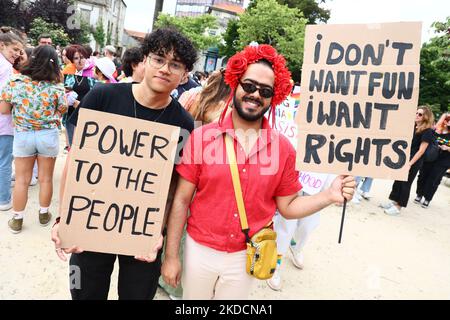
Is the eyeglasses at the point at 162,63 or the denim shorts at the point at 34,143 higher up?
the eyeglasses at the point at 162,63

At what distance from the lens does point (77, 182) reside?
4.99ft

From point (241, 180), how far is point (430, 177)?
6.95 m

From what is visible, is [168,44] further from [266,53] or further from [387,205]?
[387,205]

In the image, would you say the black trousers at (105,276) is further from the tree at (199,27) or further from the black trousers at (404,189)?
the tree at (199,27)

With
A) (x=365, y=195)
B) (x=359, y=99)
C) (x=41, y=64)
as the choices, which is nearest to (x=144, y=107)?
(x=359, y=99)

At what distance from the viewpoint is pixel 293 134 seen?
3.30 meters

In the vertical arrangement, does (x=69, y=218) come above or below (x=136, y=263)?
above

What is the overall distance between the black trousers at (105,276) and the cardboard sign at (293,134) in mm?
1935

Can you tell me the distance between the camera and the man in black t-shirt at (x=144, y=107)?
1.67 metres

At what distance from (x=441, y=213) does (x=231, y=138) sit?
709 centimetres

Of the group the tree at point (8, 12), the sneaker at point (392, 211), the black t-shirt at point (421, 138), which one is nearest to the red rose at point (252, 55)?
the black t-shirt at point (421, 138)
